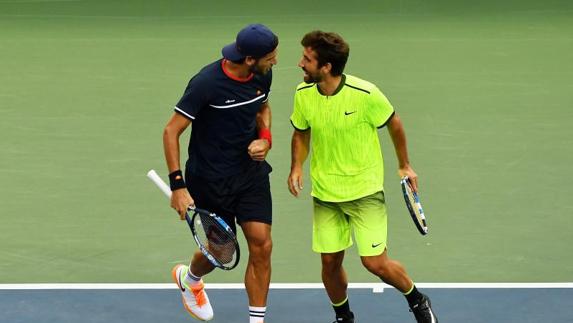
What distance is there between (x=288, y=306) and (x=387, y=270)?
1.14 m

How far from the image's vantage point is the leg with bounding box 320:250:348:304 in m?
8.31

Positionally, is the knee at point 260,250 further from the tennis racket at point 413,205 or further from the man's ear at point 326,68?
the man's ear at point 326,68

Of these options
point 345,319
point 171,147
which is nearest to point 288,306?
point 345,319

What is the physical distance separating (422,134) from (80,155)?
130 inches

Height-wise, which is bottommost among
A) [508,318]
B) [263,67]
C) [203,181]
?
[508,318]

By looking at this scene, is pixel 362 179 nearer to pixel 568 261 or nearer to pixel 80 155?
pixel 568 261

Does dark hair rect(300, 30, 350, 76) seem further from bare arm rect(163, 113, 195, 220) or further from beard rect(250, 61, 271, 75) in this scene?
bare arm rect(163, 113, 195, 220)

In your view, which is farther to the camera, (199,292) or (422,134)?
(422,134)

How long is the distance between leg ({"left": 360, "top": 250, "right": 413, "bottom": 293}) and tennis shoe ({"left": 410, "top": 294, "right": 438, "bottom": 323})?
0.16m

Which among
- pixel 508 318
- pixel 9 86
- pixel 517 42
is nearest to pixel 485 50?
pixel 517 42

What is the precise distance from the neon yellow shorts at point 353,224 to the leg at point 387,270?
0.04 meters

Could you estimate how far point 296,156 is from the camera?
27.2ft

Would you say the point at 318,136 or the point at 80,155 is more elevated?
the point at 318,136

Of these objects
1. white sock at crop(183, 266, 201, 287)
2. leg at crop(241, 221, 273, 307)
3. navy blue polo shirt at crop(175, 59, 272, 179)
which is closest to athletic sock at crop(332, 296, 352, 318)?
leg at crop(241, 221, 273, 307)
